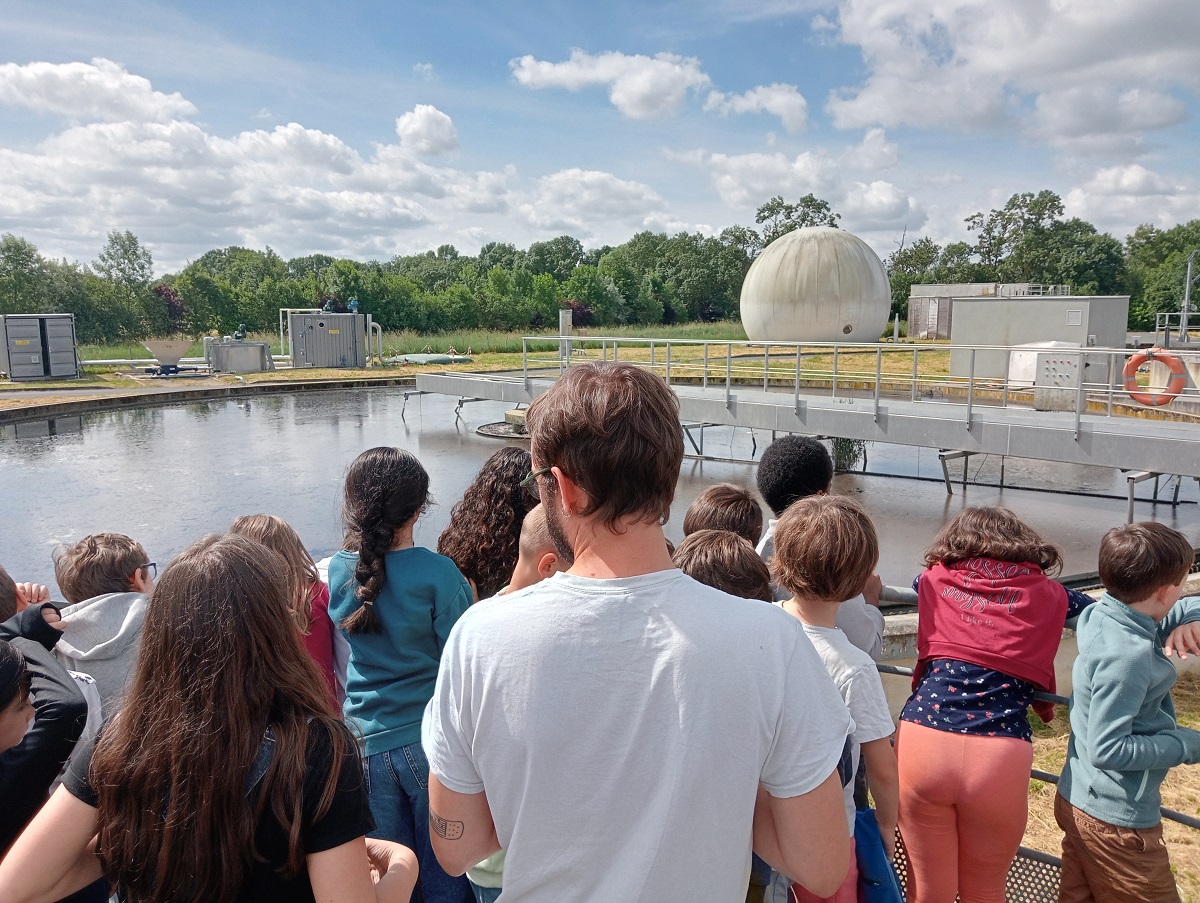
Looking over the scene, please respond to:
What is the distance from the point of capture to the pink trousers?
2.54 metres

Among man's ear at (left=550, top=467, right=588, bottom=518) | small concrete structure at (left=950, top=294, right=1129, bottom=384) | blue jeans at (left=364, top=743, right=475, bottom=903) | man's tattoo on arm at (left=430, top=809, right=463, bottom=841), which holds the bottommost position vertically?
blue jeans at (left=364, top=743, right=475, bottom=903)

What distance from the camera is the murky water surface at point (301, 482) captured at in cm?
869

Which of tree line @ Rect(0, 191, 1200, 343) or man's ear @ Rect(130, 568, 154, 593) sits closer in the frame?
man's ear @ Rect(130, 568, 154, 593)

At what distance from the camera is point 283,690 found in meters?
1.66

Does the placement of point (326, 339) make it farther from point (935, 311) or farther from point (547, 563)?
point (935, 311)

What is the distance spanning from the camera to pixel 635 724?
54.5 inches

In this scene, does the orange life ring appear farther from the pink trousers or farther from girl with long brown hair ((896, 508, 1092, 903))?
the pink trousers

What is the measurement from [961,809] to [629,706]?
5.72 feet

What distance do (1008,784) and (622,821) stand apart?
166 cm

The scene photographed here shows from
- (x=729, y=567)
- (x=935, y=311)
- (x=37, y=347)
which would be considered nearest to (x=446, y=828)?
(x=729, y=567)

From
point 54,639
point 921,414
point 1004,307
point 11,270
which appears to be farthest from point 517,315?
point 54,639

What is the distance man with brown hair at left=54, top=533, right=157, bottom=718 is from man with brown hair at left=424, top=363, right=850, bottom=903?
1768mm

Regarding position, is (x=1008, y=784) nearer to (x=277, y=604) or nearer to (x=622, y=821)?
(x=622, y=821)

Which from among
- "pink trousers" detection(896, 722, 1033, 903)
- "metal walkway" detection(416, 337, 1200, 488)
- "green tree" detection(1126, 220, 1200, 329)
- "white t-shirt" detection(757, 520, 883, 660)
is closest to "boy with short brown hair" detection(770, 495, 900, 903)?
"pink trousers" detection(896, 722, 1033, 903)
